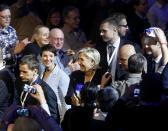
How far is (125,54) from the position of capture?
25.4 feet

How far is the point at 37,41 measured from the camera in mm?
9562

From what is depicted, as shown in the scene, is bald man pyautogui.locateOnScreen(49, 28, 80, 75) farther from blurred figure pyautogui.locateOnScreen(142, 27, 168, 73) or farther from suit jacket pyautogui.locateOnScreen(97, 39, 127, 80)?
blurred figure pyautogui.locateOnScreen(142, 27, 168, 73)

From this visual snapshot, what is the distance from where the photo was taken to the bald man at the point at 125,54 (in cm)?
771

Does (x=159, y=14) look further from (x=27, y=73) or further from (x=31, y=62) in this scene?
(x=27, y=73)

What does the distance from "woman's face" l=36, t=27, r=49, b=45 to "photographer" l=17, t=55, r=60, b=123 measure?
5.53ft

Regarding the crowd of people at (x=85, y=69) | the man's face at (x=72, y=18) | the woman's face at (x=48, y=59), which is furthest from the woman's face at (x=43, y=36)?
the woman's face at (x=48, y=59)

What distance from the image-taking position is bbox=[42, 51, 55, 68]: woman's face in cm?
837

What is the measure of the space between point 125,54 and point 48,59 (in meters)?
1.12

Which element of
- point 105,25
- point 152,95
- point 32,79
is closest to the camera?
point 152,95

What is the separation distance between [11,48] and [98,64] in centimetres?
205

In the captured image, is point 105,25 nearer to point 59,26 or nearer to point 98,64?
point 98,64

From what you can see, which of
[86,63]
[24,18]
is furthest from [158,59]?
[24,18]

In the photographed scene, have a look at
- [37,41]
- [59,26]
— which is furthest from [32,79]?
[59,26]

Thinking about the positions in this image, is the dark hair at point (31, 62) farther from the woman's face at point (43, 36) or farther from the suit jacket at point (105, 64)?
the woman's face at point (43, 36)
